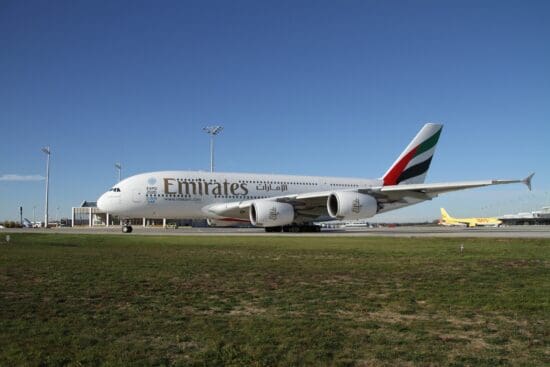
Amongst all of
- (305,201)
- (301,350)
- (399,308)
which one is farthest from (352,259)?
(305,201)

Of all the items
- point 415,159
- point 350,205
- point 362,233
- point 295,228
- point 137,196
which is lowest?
point 362,233

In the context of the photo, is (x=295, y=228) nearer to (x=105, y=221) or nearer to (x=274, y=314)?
(x=274, y=314)

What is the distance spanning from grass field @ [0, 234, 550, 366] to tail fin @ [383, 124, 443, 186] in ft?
92.9

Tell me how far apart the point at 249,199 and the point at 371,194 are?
8825mm

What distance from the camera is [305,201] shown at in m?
34.0

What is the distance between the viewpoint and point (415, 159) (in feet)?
132

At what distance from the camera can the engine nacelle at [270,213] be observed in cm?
3172

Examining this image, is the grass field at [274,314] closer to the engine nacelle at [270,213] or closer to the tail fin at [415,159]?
the engine nacelle at [270,213]

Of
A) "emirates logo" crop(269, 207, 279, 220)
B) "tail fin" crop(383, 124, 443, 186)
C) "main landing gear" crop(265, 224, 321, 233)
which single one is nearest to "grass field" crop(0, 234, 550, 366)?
"emirates logo" crop(269, 207, 279, 220)

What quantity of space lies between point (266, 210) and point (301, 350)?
87.5 feet

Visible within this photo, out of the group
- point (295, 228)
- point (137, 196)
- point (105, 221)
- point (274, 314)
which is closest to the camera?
point (274, 314)

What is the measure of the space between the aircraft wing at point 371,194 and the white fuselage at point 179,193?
2.81ft

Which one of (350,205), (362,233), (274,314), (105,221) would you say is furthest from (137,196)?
(105,221)

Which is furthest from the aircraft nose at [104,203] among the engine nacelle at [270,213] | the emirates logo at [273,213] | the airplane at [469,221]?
the airplane at [469,221]
